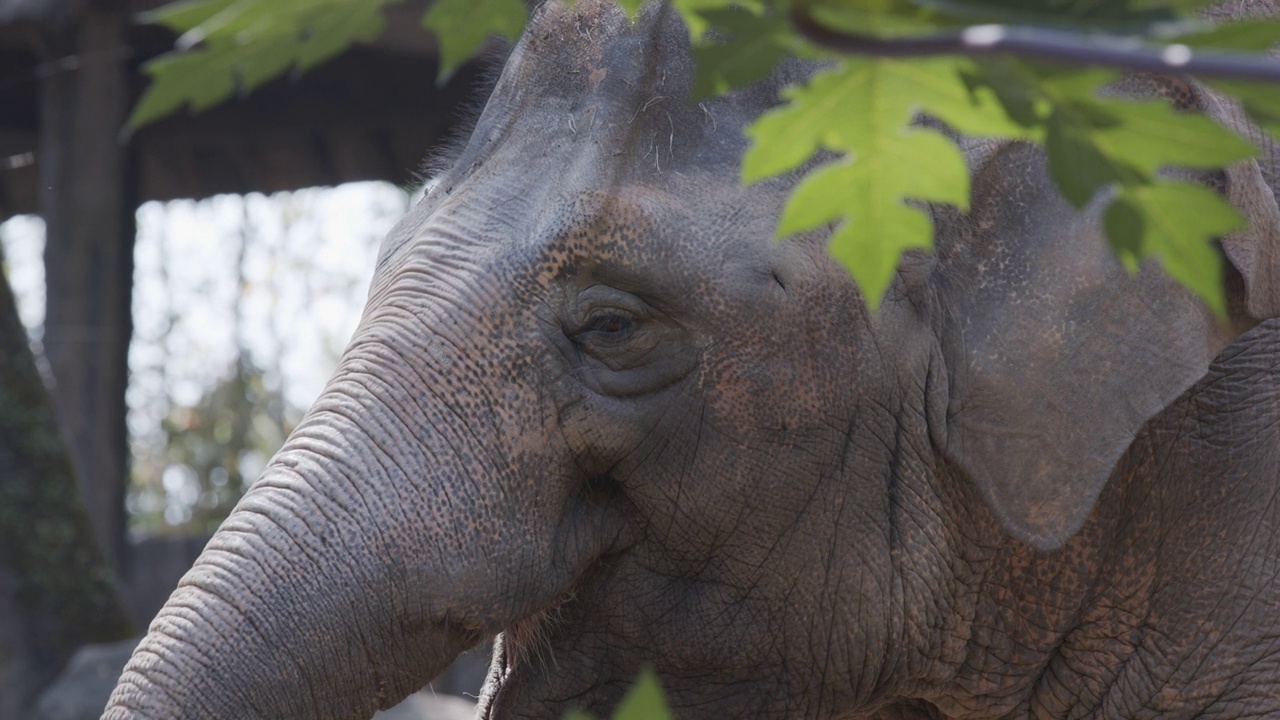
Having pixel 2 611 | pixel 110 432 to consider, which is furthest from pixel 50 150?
pixel 2 611

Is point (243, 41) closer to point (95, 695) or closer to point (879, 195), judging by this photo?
point (879, 195)

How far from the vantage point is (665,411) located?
7.61ft

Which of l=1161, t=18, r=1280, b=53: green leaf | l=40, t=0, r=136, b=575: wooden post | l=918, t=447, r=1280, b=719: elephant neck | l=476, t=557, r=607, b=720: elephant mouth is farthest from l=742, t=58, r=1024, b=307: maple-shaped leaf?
l=40, t=0, r=136, b=575: wooden post

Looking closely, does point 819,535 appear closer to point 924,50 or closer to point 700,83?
point 700,83

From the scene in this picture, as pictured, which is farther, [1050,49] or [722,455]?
[722,455]

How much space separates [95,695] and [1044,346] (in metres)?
4.81

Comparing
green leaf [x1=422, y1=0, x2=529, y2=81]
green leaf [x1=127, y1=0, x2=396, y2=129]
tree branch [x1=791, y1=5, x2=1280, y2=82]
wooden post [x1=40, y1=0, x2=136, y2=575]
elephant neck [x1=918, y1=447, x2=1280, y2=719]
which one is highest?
tree branch [x1=791, y1=5, x2=1280, y2=82]

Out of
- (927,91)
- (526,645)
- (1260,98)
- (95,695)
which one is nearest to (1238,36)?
(1260,98)

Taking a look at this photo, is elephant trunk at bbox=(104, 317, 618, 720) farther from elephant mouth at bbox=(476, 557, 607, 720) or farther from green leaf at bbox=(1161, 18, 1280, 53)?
green leaf at bbox=(1161, 18, 1280, 53)

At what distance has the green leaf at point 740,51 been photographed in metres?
0.77

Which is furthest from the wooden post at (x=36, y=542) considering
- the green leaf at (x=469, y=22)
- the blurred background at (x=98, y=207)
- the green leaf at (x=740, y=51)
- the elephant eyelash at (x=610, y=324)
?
the green leaf at (x=740, y=51)

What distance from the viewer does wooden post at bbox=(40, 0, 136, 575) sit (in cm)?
769

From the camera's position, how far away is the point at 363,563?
2084 millimetres

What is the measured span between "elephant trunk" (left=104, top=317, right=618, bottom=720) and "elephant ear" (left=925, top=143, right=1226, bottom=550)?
0.64m
